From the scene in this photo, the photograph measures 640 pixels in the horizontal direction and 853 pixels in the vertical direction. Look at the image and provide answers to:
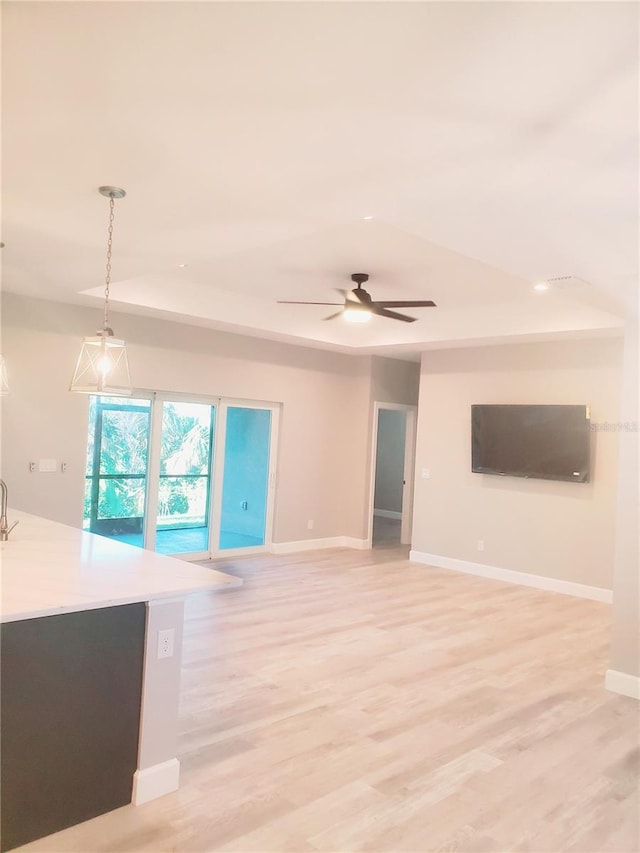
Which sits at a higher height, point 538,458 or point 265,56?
point 265,56

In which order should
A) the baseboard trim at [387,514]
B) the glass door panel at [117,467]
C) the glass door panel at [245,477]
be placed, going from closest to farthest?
the glass door panel at [117,467]
the glass door panel at [245,477]
the baseboard trim at [387,514]

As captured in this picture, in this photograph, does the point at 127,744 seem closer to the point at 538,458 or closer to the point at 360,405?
the point at 538,458

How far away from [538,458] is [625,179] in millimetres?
4798

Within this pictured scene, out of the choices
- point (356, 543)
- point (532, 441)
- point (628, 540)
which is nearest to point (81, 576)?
point (628, 540)

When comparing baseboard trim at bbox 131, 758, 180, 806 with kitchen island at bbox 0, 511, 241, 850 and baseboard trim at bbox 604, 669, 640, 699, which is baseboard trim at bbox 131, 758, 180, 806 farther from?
baseboard trim at bbox 604, 669, 640, 699

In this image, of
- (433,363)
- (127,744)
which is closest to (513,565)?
(433,363)

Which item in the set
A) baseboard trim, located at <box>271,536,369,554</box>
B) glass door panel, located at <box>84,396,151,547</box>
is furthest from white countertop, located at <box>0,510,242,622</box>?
baseboard trim, located at <box>271,536,369,554</box>

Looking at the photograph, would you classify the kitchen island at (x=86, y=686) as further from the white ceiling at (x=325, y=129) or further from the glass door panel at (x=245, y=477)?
the glass door panel at (x=245, y=477)

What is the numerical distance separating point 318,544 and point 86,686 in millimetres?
6100

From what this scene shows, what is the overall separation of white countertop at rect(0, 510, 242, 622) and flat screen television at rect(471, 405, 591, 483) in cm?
480

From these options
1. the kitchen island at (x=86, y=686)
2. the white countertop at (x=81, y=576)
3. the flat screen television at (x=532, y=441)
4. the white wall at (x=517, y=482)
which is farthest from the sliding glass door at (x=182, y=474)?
the kitchen island at (x=86, y=686)

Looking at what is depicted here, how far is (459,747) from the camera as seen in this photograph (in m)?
3.13

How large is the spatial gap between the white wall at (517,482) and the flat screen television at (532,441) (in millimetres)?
136

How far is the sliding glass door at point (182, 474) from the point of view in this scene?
251 inches
